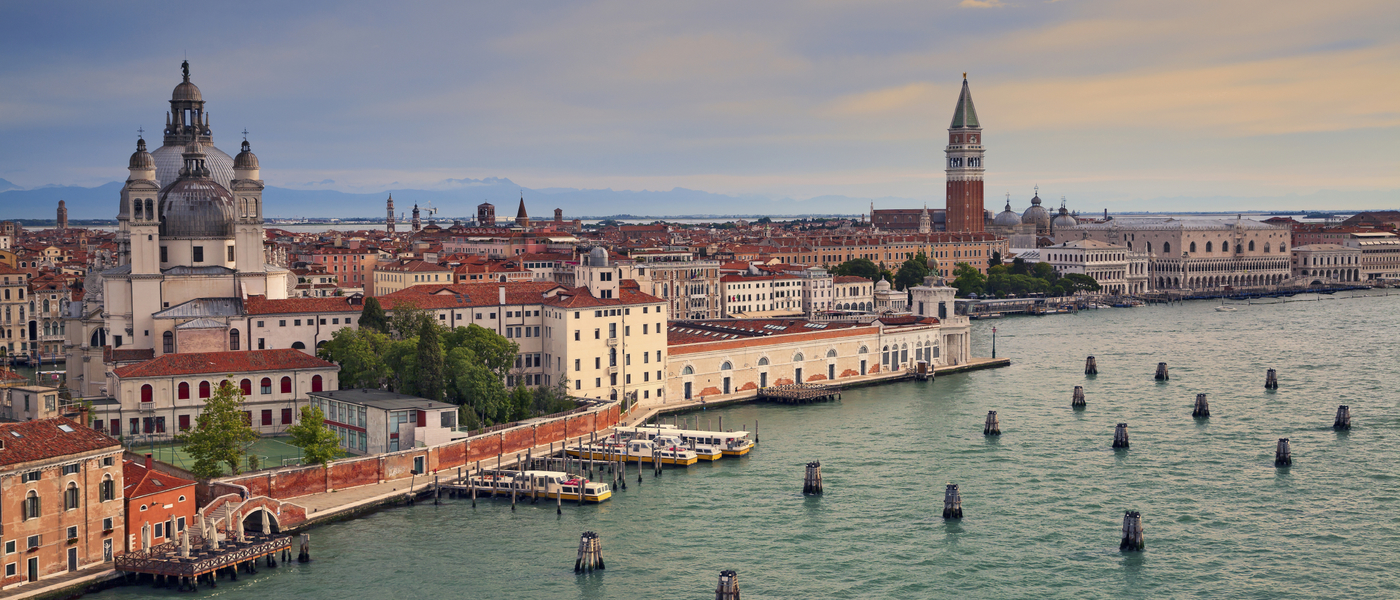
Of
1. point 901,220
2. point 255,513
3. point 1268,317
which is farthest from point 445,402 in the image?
point 901,220

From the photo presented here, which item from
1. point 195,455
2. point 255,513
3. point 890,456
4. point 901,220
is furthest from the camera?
point 901,220

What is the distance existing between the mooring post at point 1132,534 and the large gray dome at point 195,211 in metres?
19.1

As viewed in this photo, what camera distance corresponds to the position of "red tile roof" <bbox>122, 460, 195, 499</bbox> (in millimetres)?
16266

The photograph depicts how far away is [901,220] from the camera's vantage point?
4466 inches

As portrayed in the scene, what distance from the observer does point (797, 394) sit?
1211 inches

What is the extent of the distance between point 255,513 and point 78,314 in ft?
44.5

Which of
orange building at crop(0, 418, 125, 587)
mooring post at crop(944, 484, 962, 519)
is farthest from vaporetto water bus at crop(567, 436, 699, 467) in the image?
orange building at crop(0, 418, 125, 587)

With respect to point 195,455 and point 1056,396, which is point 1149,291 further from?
point 195,455

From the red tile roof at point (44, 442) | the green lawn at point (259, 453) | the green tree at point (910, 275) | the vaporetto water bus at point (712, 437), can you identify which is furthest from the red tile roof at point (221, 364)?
the green tree at point (910, 275)

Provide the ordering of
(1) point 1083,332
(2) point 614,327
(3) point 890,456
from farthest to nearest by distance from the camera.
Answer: (1) point 1083,332, (2) point 614,327, (3) point 890,456

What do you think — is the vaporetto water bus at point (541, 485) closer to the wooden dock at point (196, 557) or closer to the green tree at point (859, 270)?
the wooden dock at point (196, 557)

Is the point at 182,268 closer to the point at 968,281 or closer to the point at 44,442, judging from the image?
the point at 44,442

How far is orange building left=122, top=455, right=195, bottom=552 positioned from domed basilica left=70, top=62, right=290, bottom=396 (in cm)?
952

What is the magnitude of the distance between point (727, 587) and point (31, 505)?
24.8ft
